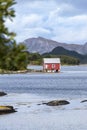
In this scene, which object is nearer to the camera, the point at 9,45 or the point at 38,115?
the point at 9,45

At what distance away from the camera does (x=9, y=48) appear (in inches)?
554

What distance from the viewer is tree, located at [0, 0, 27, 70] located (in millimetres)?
13789

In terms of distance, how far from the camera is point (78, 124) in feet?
157

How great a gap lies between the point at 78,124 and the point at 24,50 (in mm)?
34625

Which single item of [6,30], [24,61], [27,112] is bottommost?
[27,112]

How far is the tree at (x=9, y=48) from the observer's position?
13.8m

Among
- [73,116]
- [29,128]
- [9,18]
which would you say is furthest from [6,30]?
[73,116]

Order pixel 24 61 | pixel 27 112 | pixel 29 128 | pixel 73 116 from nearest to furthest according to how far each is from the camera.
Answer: pixel 24 61
pixel 29 128
pixel 73 116
pixel 27 112

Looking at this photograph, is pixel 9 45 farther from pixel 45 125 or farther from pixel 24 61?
pixel 45 125

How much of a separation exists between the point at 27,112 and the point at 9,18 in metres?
48.1

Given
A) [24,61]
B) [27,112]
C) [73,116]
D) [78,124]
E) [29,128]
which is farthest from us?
[27,112]

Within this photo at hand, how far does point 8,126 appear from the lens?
1832 inches

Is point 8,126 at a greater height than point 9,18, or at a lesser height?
lesser

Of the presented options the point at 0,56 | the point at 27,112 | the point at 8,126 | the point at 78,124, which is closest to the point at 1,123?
the point at 8,126
